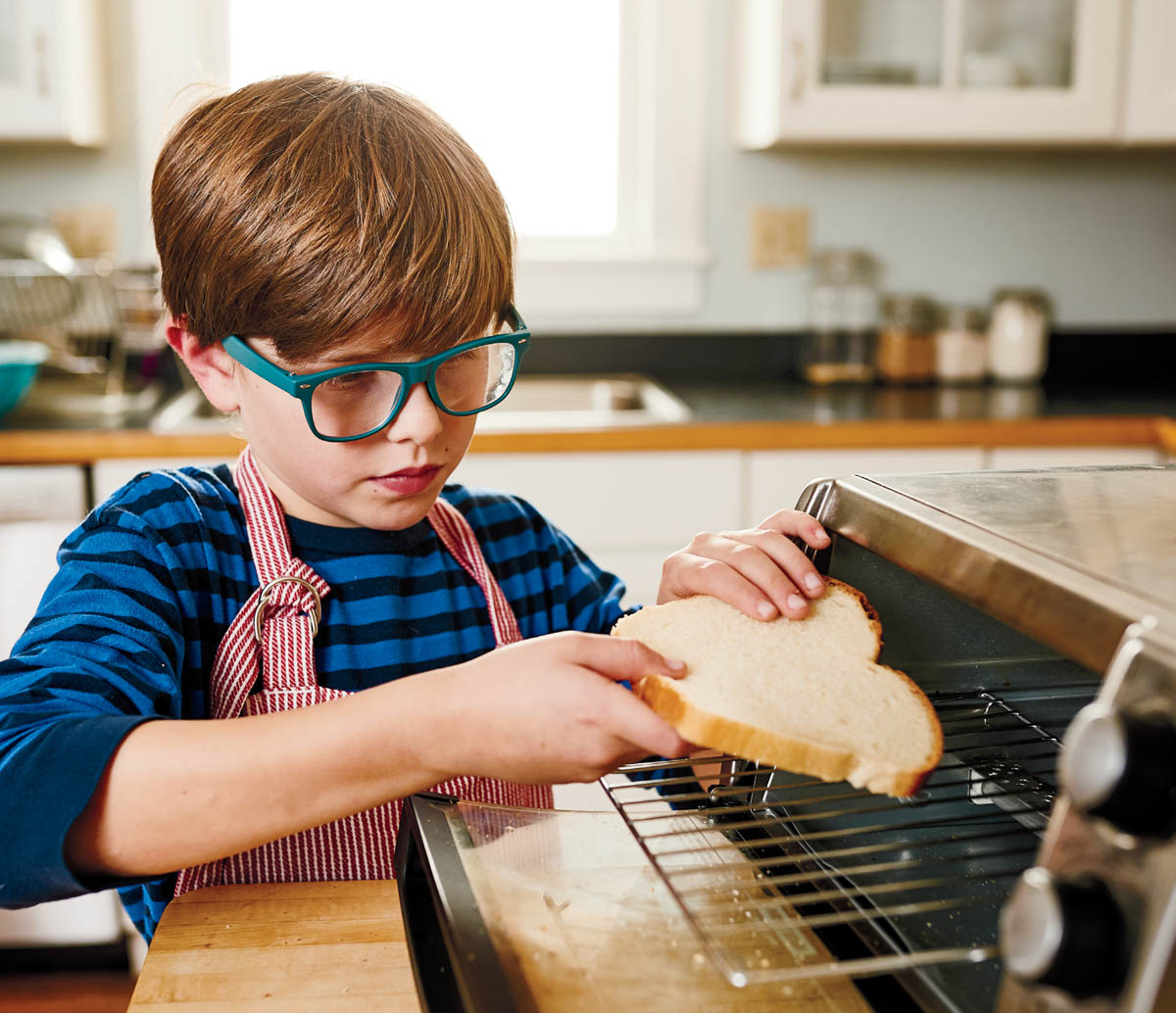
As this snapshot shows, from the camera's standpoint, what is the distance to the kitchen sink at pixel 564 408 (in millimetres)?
2027

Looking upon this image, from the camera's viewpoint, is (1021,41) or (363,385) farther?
(1021,41)

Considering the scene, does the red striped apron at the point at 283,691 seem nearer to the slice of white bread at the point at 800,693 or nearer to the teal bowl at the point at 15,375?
the slice of white bread at the point at 800,693

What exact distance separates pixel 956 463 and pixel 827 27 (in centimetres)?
89

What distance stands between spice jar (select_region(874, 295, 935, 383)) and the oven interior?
193 cm

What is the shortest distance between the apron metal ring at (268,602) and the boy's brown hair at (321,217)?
175 mm

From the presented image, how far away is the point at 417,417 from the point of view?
837mm

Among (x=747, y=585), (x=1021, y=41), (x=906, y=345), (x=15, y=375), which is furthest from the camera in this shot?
(x=906, y=345)

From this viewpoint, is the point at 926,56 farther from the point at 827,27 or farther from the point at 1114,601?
the point at 1114,601

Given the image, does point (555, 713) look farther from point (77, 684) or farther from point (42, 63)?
point (42, 63)

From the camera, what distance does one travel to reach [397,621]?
1.01 m

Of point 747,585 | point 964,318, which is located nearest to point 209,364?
point 747,585

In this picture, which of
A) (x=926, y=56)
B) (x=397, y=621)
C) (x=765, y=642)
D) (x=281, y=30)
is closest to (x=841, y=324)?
(x=926, y=56)

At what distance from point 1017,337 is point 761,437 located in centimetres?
88

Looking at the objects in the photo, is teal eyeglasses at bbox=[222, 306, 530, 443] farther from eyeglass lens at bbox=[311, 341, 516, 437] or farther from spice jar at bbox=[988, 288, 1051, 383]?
spice jar at bbox=[988, 288, 1051, 383]
